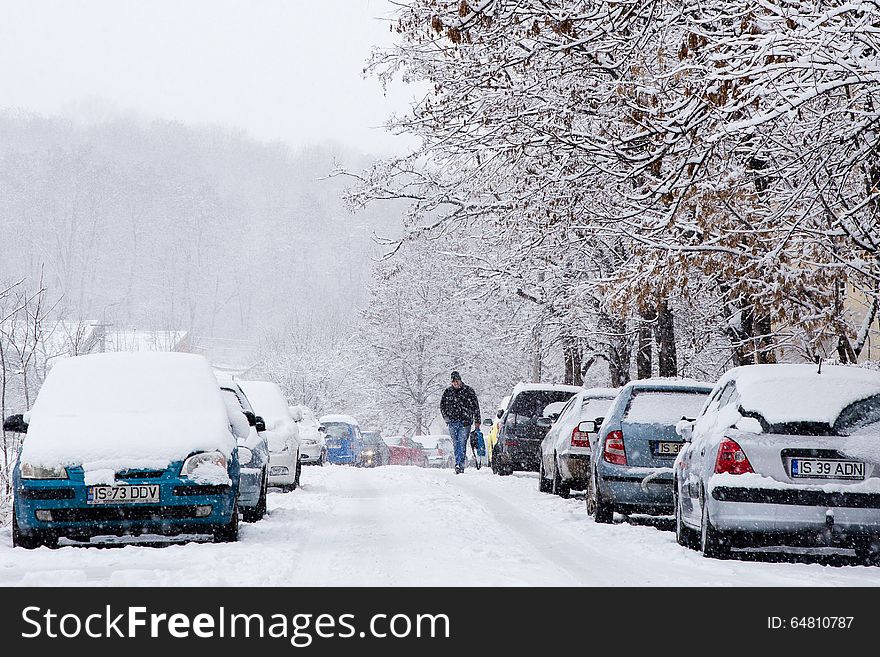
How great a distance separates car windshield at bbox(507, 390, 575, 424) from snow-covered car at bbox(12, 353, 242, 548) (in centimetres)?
1189

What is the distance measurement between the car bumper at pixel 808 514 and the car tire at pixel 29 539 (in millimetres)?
5503

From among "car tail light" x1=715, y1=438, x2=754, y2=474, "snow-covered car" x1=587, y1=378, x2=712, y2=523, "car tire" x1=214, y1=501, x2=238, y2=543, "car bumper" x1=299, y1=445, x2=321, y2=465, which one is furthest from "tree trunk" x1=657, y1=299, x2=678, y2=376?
"car tire" x1=214, y1=501, x2=238, y2=543

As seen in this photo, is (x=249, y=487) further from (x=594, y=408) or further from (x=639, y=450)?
(x=594, y=408)

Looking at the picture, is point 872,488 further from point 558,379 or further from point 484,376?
point 484,376

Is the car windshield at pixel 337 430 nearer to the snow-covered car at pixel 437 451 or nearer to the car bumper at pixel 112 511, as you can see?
the snow-covered car at pixel 437 451

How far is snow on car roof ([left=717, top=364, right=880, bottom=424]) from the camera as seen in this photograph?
8.73 metres

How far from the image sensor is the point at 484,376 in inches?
2522

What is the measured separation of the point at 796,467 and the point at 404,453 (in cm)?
3899

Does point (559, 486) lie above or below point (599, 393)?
below

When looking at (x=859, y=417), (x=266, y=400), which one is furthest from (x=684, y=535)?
(x=266, y=400)

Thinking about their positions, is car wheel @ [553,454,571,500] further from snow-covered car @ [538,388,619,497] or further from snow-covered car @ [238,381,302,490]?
snow-covered car @ [238,381,302,490]

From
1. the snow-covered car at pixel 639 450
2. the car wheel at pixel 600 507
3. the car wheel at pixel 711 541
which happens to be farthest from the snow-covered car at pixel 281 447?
the car wheel at pixel 711 541

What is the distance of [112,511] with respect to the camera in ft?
30.1
